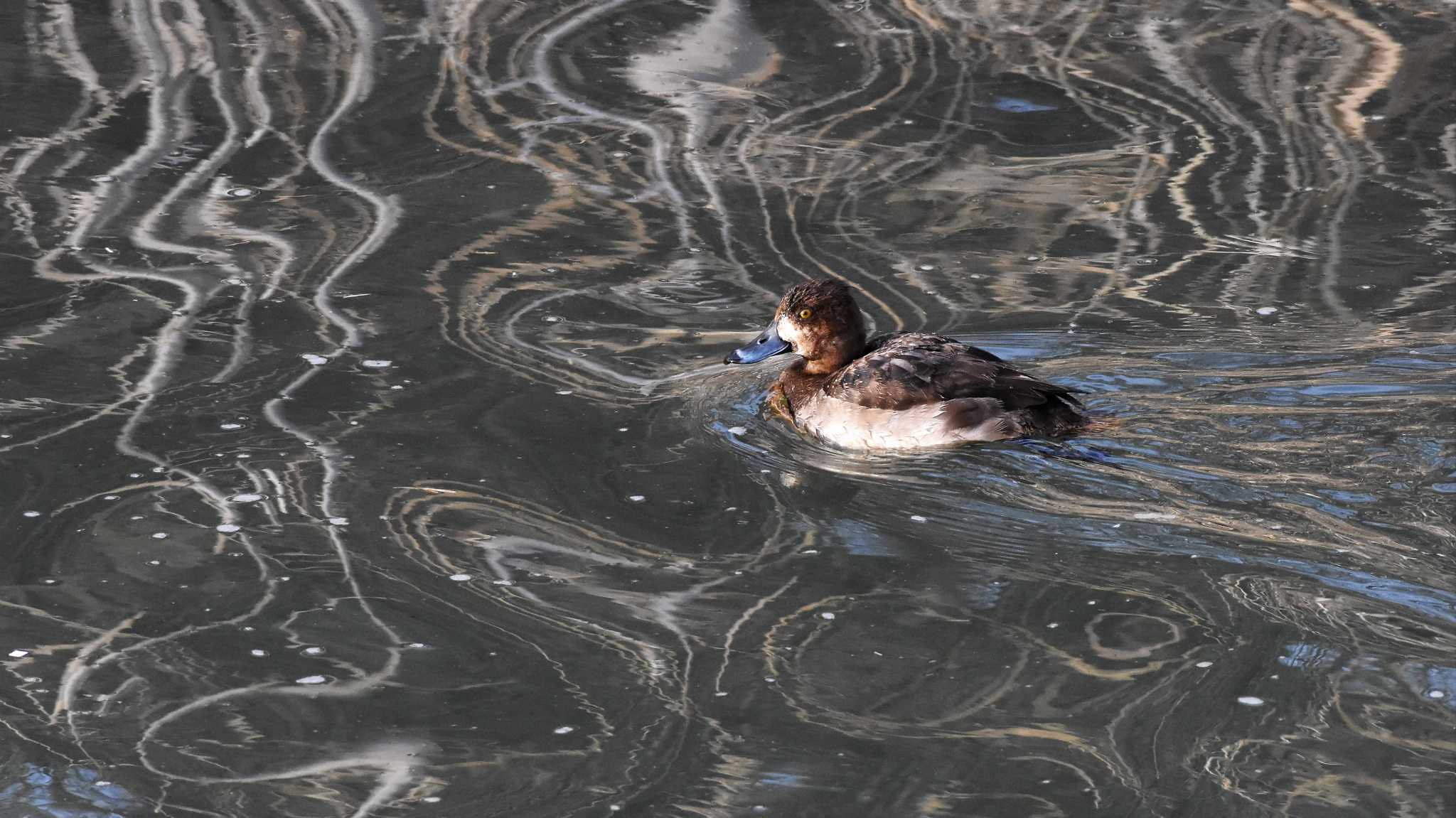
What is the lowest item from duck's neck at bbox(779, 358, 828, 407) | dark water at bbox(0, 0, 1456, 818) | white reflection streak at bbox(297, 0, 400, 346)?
duck's neck at bbox(779, 358, 828, 407)

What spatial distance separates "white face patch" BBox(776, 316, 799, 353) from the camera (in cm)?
754

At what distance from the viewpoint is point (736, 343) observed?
26.1ft

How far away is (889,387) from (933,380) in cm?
18

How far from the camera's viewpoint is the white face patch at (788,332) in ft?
24.7

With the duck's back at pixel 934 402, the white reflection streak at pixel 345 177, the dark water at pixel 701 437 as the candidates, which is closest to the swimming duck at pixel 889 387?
the duck's back at pixel 934 402

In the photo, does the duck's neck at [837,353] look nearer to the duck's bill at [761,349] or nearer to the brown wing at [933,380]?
the duck's bill at [761,349]

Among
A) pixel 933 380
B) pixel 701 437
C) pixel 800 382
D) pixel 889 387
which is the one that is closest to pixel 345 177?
pixel 800 382

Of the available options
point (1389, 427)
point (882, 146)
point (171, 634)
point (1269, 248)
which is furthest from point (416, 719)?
point (882, 146)

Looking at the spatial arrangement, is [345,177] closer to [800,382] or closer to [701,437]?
[800,382]

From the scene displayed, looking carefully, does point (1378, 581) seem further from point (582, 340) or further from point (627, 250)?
point (627, 250)

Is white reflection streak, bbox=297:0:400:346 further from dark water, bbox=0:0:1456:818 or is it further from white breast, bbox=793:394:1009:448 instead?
white breast, bbox=793:394:1009:448

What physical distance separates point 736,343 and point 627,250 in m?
1.23

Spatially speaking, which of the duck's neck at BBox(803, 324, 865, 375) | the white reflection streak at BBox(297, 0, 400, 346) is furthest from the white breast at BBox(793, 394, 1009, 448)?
the white reflection streak at BBox(297, 0, 400, 346)

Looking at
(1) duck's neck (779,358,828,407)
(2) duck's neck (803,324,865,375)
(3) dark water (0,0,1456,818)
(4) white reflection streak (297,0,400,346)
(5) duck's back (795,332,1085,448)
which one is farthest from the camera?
(4) white reflection streak (297,0,400,346)
